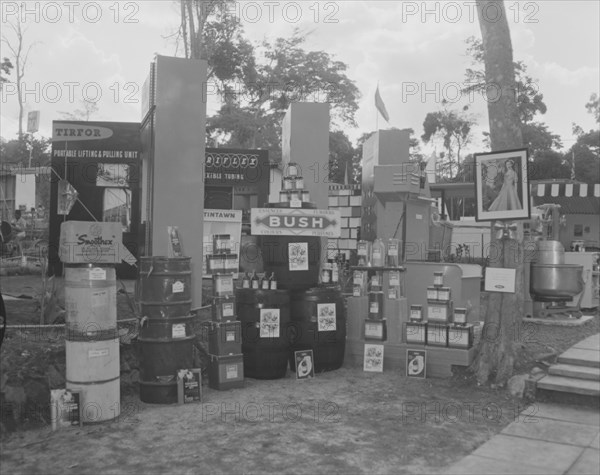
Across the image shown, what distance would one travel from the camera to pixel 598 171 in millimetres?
39250

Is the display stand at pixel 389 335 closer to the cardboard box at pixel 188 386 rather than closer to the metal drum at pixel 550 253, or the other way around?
the cardboard box at pixel 188 386

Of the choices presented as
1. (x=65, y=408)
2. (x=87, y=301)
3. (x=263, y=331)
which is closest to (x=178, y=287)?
(x=87, y=301)

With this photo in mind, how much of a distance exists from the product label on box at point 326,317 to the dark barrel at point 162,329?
5.14ft

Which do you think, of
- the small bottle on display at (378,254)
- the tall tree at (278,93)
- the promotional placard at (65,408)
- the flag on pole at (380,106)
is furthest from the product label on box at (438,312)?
the tall tree at (278,93)

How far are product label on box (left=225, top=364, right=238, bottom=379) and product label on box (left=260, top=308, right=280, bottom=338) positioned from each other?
46 centimetres

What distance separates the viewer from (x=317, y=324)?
6523 millimetres

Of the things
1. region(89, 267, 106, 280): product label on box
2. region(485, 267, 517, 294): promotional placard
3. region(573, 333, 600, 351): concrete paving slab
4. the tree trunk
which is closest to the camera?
region(89, 267, 106, 280): product label on box

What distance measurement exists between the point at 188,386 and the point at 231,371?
0.64 metres

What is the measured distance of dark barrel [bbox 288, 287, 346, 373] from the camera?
654cm

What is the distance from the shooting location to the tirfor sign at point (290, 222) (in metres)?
6.44

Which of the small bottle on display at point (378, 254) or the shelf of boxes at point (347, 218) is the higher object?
the shelf of boxes at point (347, 218)

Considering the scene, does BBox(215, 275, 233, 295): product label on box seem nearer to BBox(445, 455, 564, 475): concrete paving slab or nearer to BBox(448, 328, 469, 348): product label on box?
BBox(448, 328, 469, 348): product label on box

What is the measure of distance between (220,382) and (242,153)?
8.82 meters

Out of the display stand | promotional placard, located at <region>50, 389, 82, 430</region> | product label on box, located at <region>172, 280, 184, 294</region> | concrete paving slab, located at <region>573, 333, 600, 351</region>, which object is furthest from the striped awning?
promotional placard, located at <region>50, 389, 82, 430</region>
